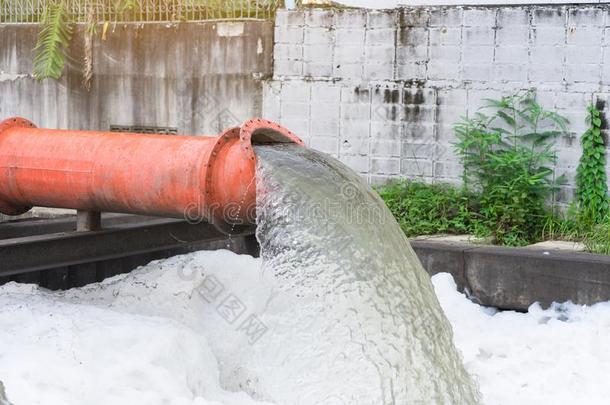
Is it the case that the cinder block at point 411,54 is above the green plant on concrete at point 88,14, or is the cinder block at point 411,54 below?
below

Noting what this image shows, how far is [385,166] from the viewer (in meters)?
8.04

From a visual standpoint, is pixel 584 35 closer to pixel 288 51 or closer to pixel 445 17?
pixel 445 17

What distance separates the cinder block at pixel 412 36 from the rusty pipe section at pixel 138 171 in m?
2.79

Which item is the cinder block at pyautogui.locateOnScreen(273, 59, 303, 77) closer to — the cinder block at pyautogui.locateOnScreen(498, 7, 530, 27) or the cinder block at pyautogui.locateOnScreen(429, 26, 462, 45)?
the cinder block at pyautogui.locateOnScreen(429, 26, 462, 45)

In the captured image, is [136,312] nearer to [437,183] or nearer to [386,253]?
[386,253]

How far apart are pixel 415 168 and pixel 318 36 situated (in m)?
1.46

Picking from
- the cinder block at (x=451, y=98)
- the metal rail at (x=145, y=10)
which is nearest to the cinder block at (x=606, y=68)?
the cinder block at (x=451, y=98)

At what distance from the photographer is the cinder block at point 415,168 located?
7879 millimetres

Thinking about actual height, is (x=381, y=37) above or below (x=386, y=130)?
above

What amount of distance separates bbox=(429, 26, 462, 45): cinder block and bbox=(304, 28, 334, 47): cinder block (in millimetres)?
917

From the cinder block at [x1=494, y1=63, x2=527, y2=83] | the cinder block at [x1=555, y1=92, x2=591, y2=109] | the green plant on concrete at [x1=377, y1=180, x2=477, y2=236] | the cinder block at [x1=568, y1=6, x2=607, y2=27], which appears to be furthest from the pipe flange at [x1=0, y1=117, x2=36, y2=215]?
the cinder block at [x1=568, y1=6, x2=607, y2=27]

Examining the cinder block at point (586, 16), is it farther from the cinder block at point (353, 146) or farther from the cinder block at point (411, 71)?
the cinder block at point (353, 146)

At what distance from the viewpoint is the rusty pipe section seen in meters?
5.02

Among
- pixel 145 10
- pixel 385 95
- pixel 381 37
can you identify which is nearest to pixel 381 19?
pixel 381 37
